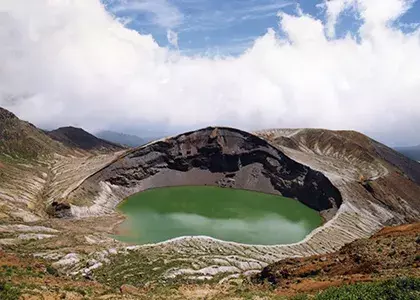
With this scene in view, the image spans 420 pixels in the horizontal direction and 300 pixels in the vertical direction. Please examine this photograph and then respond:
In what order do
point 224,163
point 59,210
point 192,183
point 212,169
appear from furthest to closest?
point 212,169
point 224,163
point 192,183
point 59,210

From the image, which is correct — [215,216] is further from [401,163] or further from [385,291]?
[401,163]

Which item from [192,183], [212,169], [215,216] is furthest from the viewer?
[212,169]

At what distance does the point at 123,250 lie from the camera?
5697cm

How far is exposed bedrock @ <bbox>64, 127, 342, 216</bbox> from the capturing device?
10881cm

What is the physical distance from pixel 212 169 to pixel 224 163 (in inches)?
162

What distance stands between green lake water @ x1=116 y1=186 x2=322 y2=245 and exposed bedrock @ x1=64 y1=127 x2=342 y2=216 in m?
3.59

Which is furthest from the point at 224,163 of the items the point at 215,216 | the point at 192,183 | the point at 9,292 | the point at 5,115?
the point at 9,292

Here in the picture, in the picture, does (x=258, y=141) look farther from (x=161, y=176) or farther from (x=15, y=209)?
(x=15, y=209)

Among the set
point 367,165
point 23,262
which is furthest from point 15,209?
point 367,165

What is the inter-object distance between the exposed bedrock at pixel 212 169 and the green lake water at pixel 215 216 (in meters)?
3.59

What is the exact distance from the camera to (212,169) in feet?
432

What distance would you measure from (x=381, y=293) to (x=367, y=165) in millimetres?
106196

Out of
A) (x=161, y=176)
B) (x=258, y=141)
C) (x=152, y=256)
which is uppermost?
(x=258, y=141)

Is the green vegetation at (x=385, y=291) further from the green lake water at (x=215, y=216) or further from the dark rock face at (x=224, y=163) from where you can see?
the dark rock face at (x=224, y=163)
